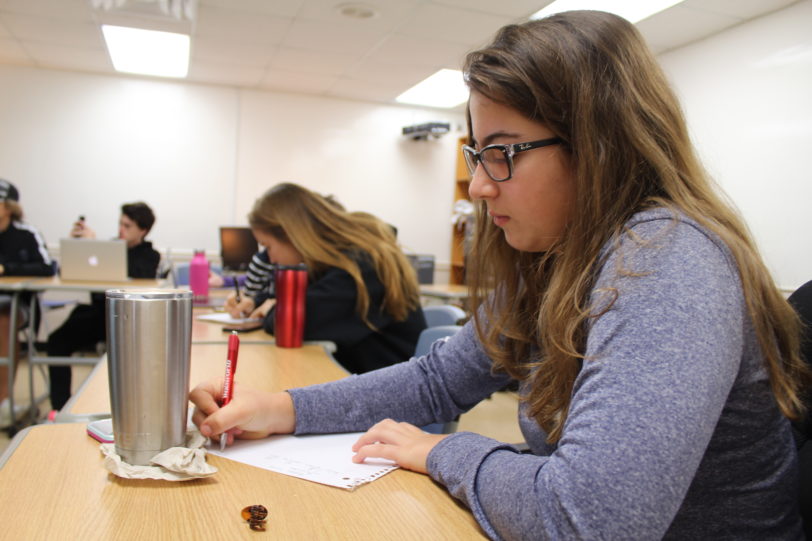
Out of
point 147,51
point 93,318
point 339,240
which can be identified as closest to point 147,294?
point 339,240

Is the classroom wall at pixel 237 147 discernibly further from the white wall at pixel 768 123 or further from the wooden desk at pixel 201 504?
the wooden desk at pixel 201 504

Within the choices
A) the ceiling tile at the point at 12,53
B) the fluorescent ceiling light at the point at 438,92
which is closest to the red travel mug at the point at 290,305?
the fluorescent ceiling light at the point at 438,92

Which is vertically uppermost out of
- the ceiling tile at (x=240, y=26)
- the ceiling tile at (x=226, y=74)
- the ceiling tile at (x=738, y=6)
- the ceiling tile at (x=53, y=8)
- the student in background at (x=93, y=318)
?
the ceiling tile at (x=738, y=6)

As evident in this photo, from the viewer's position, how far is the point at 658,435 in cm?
54

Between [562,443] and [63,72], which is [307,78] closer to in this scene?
[63,72]

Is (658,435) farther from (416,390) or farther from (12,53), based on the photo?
(12,53)

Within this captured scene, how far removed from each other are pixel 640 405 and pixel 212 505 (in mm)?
472

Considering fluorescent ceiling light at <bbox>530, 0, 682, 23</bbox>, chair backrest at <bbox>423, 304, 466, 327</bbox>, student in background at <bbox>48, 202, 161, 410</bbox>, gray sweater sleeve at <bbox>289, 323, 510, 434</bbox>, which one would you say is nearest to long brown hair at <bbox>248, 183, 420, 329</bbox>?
chair backrest at <bbox>423, 304, 466, 327</bbox>

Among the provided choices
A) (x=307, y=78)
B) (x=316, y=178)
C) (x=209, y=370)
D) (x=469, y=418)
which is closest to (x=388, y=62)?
(x=307, y=78)

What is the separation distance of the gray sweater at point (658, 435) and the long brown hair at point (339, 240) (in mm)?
1172

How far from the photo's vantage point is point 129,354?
718 millimetres

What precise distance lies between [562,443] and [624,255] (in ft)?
0.71

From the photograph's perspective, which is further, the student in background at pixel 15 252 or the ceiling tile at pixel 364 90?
the ceiling tile at pixel 364 90

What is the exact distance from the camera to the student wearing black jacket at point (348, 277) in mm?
1904
